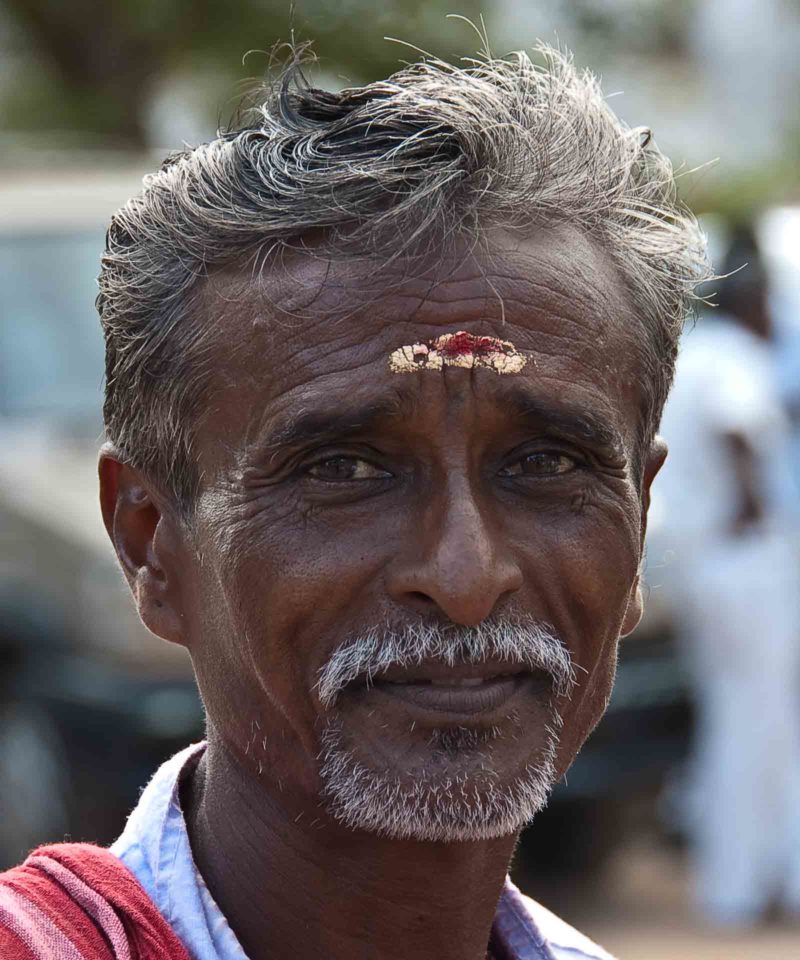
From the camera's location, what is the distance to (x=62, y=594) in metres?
6.49

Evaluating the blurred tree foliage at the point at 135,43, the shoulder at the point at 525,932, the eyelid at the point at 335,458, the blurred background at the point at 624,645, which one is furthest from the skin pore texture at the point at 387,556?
the blurred tree foliage at the point at 135,43

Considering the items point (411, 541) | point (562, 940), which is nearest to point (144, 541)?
point (411, 541)

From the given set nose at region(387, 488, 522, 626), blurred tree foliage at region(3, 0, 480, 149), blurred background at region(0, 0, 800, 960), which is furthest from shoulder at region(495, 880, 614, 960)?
blurred tree foliage at region(3, 0, 480, 149)

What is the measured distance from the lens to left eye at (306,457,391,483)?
7.07ft

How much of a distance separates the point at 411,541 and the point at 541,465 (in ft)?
0.72

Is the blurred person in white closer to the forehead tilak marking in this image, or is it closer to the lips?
the forehead tilak marking

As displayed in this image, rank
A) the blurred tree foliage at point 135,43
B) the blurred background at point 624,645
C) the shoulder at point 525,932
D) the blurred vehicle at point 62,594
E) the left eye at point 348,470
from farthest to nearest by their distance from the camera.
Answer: the blurred tree foliage at point 135,43 < the blurred background at point 624,645 < the blurred vehicle at point 62,594 < the shoulder at point 525,932 < the left eye at point 348,470

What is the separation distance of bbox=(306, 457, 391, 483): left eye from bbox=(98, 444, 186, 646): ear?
0.25 metres

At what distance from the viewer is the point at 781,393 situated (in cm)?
773

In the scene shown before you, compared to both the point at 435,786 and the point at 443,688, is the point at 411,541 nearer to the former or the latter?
the point at 443,688

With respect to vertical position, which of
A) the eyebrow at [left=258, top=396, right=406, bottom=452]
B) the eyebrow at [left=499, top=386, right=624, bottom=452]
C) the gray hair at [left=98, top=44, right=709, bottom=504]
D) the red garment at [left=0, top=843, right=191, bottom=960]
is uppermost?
the gray hair at [left=98, top=44, right=709, bottom=504]

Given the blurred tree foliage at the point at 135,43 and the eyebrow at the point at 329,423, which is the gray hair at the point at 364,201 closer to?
the eyebrow at the point at 329,423

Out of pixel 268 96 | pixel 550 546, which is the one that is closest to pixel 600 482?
pixel 550 546

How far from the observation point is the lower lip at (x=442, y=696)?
2.09 m
